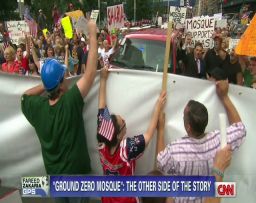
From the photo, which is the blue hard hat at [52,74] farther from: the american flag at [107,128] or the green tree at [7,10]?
the green tree at [7,10]

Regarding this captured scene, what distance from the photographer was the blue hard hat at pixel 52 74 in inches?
126

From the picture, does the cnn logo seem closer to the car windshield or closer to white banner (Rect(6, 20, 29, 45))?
the car windshield

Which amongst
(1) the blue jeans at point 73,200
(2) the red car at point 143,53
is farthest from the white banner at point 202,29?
(1) the blue jeans at point 73,200

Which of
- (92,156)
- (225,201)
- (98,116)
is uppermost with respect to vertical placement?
(98,116)

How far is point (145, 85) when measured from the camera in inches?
140

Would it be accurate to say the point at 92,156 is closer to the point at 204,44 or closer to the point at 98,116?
the point at 98,116

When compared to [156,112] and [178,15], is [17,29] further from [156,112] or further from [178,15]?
[156,112]

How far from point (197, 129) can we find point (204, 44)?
8.76m

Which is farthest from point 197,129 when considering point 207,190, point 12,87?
point 12,87

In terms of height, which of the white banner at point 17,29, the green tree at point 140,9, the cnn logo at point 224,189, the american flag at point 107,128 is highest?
the american flag at point 107,128

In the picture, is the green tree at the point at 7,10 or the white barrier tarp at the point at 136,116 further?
the green tree at the point at 7,10

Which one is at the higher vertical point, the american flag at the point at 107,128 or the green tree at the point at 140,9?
the american flag at the point at 107,128

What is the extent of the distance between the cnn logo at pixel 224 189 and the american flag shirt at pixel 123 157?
28.2 inches

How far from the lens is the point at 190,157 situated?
9.64 feet
